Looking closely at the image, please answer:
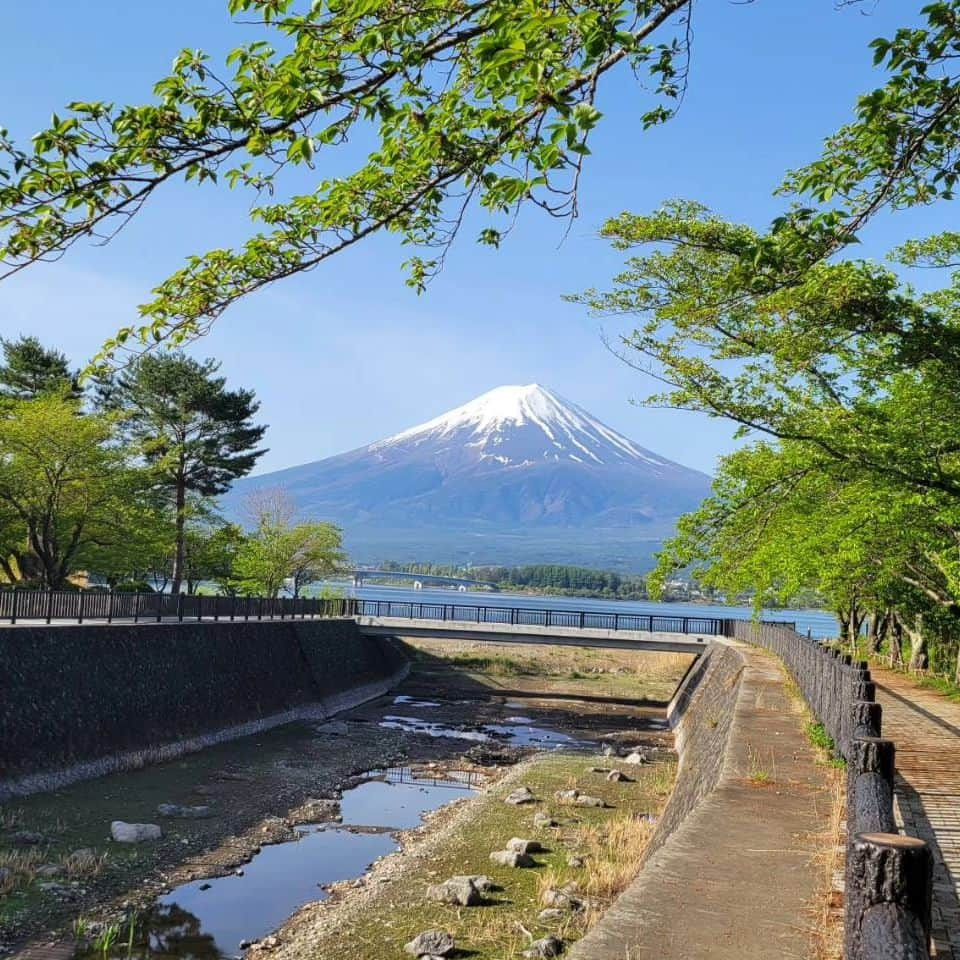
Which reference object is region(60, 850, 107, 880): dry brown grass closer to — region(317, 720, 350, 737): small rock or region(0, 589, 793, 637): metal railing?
region(0, 589, 793, 637): metal railing

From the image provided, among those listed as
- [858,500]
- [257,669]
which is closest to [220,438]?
[257,669]

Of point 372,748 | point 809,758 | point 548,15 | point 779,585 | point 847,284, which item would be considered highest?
point 847,284

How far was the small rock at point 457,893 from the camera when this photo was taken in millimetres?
14352

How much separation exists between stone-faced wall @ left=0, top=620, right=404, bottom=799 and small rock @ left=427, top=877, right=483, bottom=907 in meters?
10.3

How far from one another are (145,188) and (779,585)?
1203 inches

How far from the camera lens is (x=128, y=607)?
30.9m

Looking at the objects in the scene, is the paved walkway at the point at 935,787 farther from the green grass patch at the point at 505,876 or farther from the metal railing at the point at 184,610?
the metal railing at the point at 184,610

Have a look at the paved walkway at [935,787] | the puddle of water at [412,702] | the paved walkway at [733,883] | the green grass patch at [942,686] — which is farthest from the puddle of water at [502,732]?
the paved walkway at [733,883]

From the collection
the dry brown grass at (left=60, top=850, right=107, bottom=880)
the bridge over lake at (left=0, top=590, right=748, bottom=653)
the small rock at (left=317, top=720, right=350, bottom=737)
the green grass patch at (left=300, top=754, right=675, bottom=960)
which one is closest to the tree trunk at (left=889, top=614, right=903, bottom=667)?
the bridge over lake at (left=0, top=590, right=748, bottom=653)

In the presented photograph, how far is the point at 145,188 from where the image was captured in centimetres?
484

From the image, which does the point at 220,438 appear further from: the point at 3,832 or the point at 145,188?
the point at 145,188

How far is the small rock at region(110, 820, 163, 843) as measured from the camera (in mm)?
17969

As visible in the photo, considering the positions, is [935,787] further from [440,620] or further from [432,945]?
[440,620]

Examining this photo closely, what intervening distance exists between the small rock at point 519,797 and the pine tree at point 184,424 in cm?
3154
